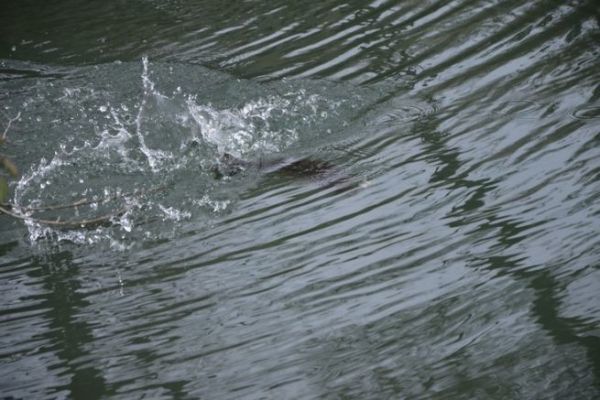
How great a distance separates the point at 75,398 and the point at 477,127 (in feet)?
11.4

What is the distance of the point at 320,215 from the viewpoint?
5.14 meters

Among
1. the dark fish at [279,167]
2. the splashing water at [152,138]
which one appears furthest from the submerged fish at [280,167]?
the splashing water at [152,138]

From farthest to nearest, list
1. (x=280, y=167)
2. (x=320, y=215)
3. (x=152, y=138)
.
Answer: (x=152, y=138) → (x=280, y=167) → (x=320, y=215)

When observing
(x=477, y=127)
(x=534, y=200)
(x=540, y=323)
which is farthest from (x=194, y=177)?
(x=540, y=323)

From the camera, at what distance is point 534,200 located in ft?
15.9

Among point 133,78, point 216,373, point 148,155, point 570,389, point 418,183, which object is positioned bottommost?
point 570,389

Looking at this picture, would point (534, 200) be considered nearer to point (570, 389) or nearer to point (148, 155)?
point (570, 389)

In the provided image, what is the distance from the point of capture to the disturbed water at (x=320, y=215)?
3898 millimetres

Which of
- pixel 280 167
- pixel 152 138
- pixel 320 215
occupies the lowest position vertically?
pixel 320 215

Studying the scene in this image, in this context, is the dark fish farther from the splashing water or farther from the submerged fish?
the splashing water

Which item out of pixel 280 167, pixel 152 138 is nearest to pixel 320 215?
pixel 280 167

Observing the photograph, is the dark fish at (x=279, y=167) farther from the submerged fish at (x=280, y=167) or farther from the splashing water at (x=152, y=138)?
the splashing water at (x=152, y=138)

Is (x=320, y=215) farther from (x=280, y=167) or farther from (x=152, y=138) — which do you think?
(x=152, y=138)

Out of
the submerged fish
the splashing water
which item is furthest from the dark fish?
the splashing water
